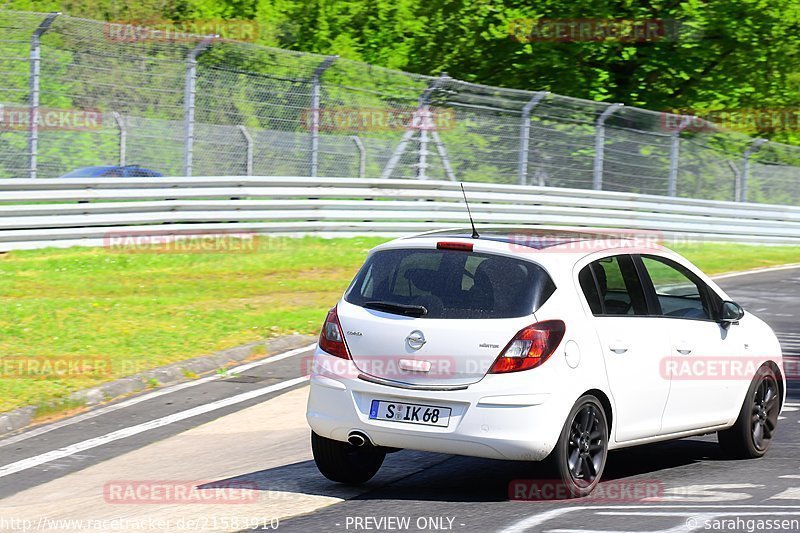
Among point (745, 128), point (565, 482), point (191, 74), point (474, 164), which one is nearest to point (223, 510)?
point (565, 482)

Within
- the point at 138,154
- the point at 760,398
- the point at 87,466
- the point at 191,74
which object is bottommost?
the point at 87,466

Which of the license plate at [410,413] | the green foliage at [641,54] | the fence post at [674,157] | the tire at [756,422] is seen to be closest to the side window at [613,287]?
the license plate at [410,413]

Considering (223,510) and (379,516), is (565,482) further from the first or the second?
(223,510)

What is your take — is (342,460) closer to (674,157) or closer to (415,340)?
(415,340)

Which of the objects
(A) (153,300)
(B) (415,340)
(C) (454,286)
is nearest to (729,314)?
(C) (454,286)

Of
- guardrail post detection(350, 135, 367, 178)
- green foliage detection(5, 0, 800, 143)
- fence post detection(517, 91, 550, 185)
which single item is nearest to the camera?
guardrail post detection(350, 135, 367, 178)

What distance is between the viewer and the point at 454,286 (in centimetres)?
673

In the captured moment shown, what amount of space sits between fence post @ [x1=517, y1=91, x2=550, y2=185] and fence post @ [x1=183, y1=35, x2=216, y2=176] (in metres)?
7.60

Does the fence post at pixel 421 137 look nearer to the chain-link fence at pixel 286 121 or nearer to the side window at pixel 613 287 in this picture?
the chain-link fence at pixel 286 121

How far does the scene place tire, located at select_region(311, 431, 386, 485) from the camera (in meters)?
7.00

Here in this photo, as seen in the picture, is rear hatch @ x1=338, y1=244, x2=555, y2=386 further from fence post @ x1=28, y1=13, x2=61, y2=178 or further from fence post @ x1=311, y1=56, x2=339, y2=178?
fence post @ x1=311, y1=56, x2=339, y2=178

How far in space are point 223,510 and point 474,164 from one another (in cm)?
1789

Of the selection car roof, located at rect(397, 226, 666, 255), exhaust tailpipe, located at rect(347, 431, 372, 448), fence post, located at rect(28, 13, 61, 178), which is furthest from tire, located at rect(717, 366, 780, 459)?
fence post, located at rect(28, 13, 61, 178)

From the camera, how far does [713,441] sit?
8.72m
